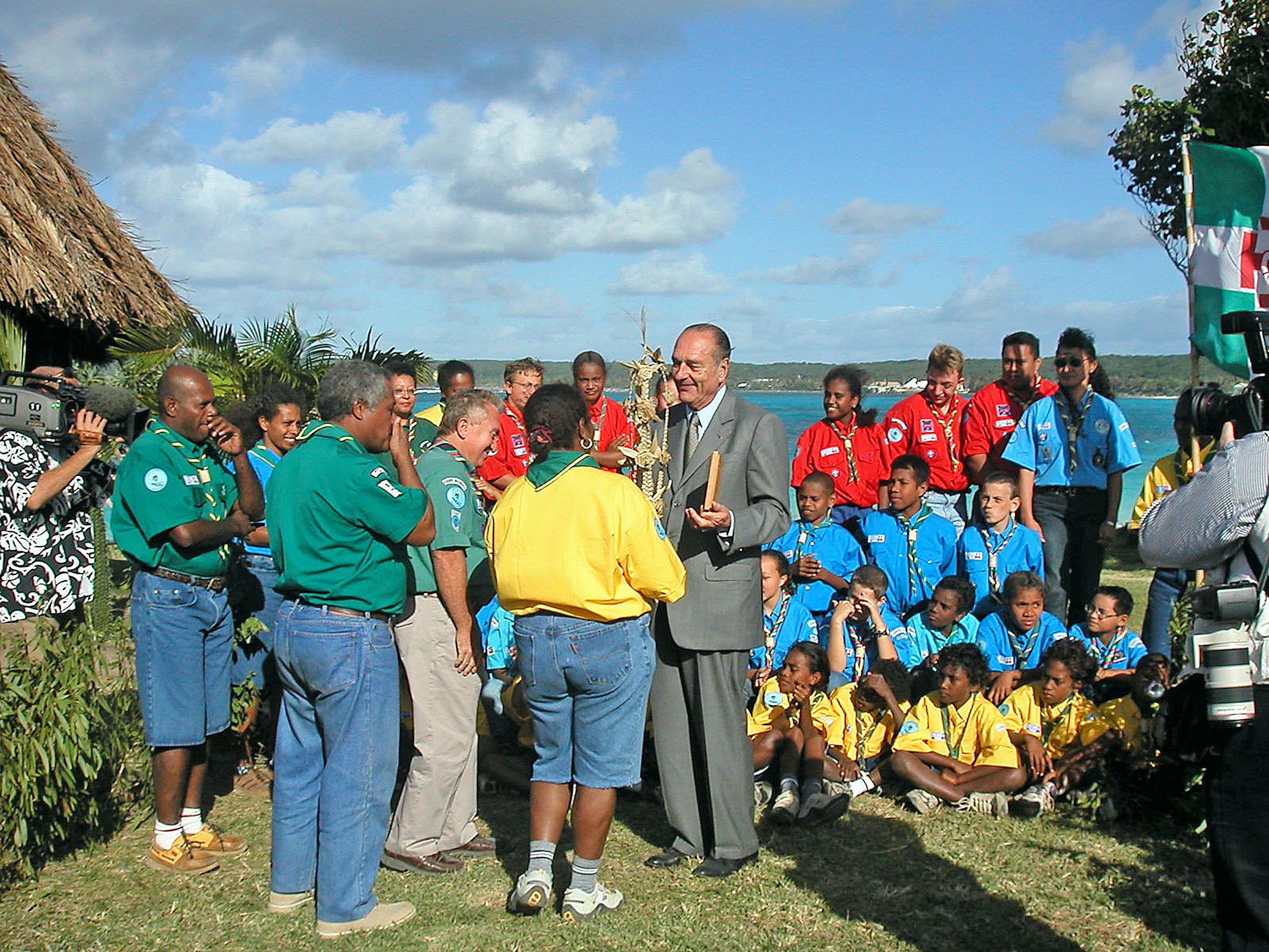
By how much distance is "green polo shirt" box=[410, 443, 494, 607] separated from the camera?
5.05 metres

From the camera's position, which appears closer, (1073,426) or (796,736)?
(796,736)

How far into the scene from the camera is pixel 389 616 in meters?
4.57

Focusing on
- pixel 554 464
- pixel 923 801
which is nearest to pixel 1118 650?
pixel 923 801

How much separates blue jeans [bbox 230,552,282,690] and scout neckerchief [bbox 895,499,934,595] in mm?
3992

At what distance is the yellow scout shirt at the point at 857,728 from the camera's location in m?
6.37

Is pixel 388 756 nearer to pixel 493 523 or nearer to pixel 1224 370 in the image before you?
pixel 493 523

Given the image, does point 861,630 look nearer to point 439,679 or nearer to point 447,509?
point 439,679

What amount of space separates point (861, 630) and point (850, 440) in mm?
A: 1657

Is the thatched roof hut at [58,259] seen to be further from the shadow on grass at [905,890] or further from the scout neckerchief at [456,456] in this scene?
the shadow on grass at [905,890]

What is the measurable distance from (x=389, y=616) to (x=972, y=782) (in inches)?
128

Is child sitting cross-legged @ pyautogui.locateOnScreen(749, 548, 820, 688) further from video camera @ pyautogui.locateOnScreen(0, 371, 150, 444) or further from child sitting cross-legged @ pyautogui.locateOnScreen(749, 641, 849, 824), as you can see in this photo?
video camera @ pyautogui.locateOnScreen(0, 371, 150, 444)

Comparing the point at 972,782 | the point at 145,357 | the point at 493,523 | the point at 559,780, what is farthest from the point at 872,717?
the point at 145,357

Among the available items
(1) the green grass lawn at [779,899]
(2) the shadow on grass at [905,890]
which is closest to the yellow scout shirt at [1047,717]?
(1) the green grass lawn at [779,899]

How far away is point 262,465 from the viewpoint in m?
6.70
